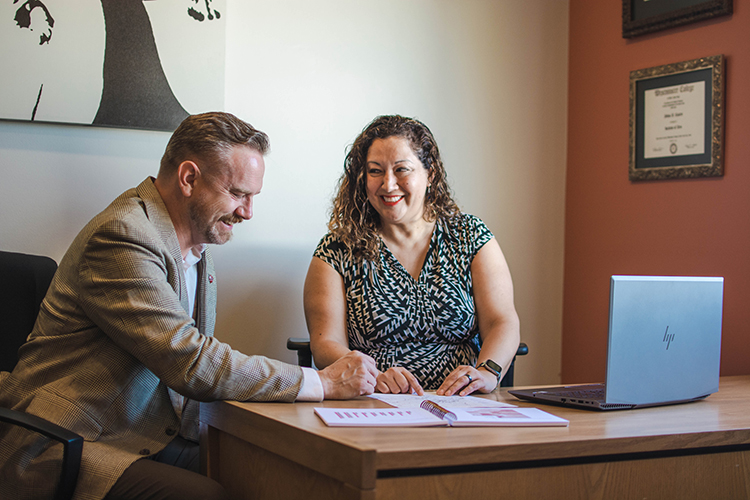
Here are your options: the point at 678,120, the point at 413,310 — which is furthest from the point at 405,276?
the point at 678,120

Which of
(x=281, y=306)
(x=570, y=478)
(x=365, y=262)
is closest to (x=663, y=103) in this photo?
(x=365, y=262)

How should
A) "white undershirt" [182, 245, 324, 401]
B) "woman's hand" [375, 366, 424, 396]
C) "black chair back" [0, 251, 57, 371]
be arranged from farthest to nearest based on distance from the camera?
"black chair back" [0, 251, 57, 371]
"woman's hand" [375, 366, 424, 396]
"white undershirt" [182, 245, 324, 401]

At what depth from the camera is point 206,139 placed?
5.31ft

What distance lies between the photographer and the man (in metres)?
1.33

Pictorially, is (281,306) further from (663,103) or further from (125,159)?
(663,103)

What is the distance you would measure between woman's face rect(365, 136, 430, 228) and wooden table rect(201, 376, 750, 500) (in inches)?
33.7

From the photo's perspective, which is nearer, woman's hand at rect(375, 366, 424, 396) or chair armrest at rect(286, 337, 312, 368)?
woman's hand at rect(375, 366, 424, 396)

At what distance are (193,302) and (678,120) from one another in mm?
1780

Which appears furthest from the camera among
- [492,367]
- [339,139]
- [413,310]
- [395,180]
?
[339,139]

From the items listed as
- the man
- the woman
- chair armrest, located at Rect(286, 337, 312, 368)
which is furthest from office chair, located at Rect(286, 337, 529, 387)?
the man

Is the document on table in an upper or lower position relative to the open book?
lower

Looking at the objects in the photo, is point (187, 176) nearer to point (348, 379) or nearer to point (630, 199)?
point (348, 379)

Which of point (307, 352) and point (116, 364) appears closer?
point (116, 364)

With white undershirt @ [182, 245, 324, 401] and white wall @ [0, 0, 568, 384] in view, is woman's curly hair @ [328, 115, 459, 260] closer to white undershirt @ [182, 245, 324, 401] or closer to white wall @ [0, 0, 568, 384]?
white wall @ [0, 0, 568, 384]
